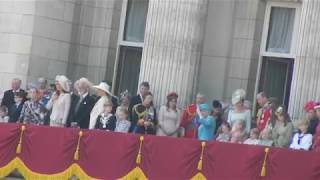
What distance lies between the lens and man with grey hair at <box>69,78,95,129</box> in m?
27.4

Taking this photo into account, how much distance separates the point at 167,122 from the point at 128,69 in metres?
5.32

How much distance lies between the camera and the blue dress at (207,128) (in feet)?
85.7

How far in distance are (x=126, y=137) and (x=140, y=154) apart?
0.46 metres

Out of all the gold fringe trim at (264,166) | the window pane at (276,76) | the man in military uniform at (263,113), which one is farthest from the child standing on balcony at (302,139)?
the window pane at (276,76)

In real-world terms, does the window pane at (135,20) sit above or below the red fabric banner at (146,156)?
above

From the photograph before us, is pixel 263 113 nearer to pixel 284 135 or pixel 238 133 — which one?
pixel 238 133

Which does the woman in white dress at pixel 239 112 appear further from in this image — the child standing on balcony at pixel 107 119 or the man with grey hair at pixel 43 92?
the man with grey hair at pixel 43 92

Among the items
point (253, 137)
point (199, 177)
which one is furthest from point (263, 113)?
point (199, 177)

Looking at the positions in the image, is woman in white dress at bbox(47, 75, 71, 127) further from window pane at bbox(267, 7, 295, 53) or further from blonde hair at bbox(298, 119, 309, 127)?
window pane at bbox(267, 7, 295, 53)

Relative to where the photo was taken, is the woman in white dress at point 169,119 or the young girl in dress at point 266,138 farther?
the woman in white dress at point 169,119

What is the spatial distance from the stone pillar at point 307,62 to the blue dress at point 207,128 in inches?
84.1

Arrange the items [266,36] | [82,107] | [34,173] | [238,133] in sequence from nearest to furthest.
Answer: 1. [238,133]
2. [34,173]
3. [82,107]
4. [266,36]

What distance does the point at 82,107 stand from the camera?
27359 millimetres

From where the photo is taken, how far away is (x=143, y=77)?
2864cm
